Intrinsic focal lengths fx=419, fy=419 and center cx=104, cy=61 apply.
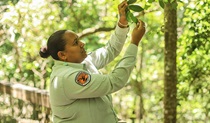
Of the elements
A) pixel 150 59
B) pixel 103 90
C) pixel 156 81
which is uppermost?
pixel 103 90

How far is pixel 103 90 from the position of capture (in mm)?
1961

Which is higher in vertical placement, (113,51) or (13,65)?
(113,51)

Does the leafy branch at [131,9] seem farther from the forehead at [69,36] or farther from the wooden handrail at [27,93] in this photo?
the wooden handrail at [27,93]

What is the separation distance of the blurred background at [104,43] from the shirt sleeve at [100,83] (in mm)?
528

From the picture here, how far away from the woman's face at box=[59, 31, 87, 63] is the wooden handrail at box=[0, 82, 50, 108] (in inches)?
49.3

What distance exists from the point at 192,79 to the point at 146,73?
135 inches

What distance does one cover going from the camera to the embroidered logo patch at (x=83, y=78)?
76.9 inches

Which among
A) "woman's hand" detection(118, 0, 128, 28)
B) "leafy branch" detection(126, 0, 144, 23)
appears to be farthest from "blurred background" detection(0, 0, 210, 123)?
"leafy branch" detection(126, 0, 144, 23)

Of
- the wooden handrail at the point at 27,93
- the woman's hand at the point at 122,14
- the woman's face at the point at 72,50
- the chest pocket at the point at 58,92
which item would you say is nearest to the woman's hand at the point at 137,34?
the woman's hand at the point at 122,14

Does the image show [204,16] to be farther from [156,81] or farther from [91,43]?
[156,81]

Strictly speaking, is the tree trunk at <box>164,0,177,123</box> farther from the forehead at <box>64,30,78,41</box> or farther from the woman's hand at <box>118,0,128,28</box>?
the forehead at <box>64,30,78,41</box>

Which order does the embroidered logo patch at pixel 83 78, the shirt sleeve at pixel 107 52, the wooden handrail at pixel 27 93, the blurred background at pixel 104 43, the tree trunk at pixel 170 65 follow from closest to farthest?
the embroidered logo patch at pixel 83 78 < the shirt sleeve at pixel 107 52 < the wooden handrail at pixel 27 93 < the tree trunk at pixel 170 65 < the blurred background at pixel 104 43

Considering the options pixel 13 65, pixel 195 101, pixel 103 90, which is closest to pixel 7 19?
pixel 13 65

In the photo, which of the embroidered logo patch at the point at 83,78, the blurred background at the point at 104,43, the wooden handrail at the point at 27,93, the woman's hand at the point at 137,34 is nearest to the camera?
the embroidered logo patch at the point at 83,78
